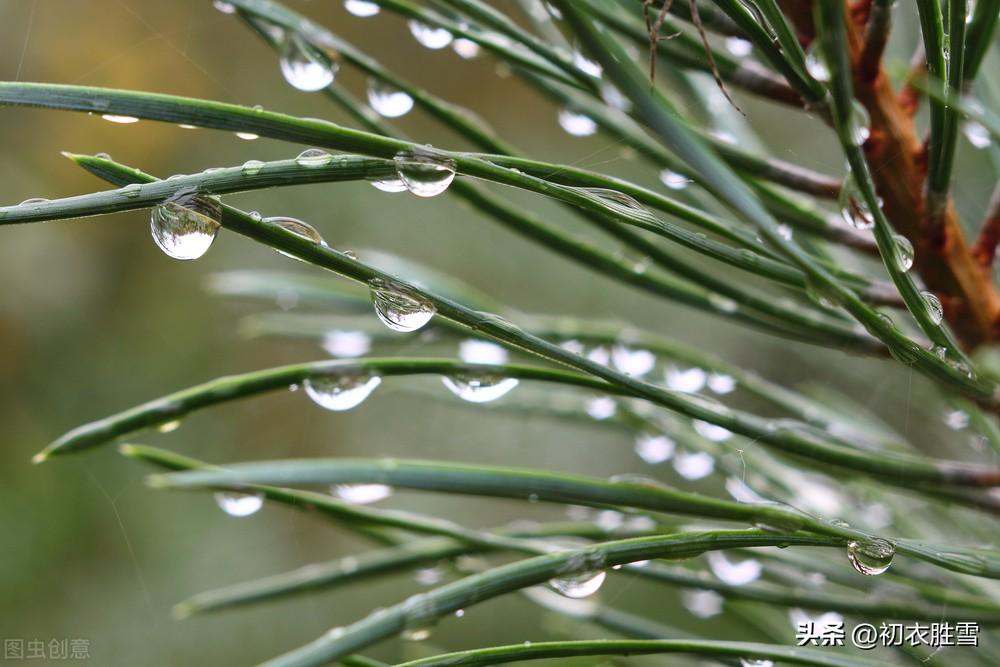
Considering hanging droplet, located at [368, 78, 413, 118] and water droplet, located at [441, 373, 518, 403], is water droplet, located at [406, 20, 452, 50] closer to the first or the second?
hanging droplet, located at [368, 78, 413, 118]

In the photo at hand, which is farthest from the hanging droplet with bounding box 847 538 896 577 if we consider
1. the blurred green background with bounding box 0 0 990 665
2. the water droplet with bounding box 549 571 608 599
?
the blurred green background with bounding box 0 0 990 665

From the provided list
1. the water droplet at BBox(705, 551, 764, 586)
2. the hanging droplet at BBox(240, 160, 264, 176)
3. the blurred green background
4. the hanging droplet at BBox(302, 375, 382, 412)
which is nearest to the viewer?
the hanging droplet at BBox(240, 160, 264, 176)

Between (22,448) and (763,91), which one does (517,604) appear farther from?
(763,91)

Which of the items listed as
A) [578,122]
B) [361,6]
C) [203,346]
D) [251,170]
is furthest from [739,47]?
[203,346]

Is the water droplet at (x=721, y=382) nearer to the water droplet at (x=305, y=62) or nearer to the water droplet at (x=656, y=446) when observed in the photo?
the water droplet at (x=656, y=446)

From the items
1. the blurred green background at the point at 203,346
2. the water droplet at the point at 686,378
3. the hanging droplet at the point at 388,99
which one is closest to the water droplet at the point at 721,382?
the water droplet at the point at 686,378

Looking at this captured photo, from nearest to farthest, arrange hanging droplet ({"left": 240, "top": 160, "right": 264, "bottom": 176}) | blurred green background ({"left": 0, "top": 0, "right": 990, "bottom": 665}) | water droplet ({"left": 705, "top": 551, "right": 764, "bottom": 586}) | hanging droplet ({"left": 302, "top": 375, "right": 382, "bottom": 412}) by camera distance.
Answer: hanging droplet ({"left": 240, "top": 160, "right": 264, "bottom": 176}), hanging droplet ({"left": 302, "top": 375, "right": 382, "bottom": 412}), water droplet ({"left": 705, "top": 551, "right": 764, "bottom": 586}), blurred green background ({"left": 0, "top": 0, "right": 990, "bottom": 665})

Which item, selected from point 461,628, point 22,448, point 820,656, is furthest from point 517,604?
point 820,656
